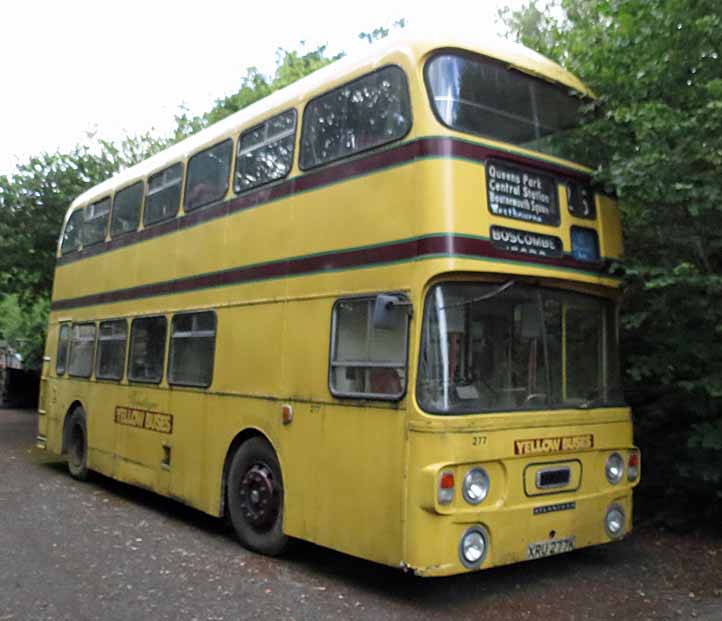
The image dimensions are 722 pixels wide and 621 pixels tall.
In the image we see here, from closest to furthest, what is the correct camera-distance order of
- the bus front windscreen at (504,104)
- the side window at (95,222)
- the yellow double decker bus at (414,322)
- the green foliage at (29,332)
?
the yellow double decker bus at (414,322) < the bus front windscreen at (504,104) < the side window at (95,222) < the green foliage at (29,332)

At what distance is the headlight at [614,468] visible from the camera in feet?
20.8

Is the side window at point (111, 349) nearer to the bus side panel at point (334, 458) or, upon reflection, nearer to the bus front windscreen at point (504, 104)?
the bus side panel at point (334, 458)

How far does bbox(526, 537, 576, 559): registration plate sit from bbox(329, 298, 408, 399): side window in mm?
1515

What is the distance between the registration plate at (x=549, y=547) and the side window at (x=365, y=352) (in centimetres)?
152

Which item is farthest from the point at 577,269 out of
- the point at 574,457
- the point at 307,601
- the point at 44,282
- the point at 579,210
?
the point at 44,282

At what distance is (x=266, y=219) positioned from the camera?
284 inches

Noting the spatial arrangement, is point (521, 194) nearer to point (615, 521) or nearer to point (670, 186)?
point (670, 186)

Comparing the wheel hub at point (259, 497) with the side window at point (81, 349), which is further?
the side window at point (81, 349)

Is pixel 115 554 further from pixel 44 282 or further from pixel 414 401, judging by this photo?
pixel 44 282

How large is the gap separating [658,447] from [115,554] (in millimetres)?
5387

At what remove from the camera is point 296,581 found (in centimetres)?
613

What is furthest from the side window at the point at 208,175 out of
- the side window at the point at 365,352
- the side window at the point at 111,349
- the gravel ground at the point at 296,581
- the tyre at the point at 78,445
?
the tyre at the point at 78,445

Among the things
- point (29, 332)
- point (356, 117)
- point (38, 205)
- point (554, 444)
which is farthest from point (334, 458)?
point (29, 332)

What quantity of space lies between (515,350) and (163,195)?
17.2 ft
